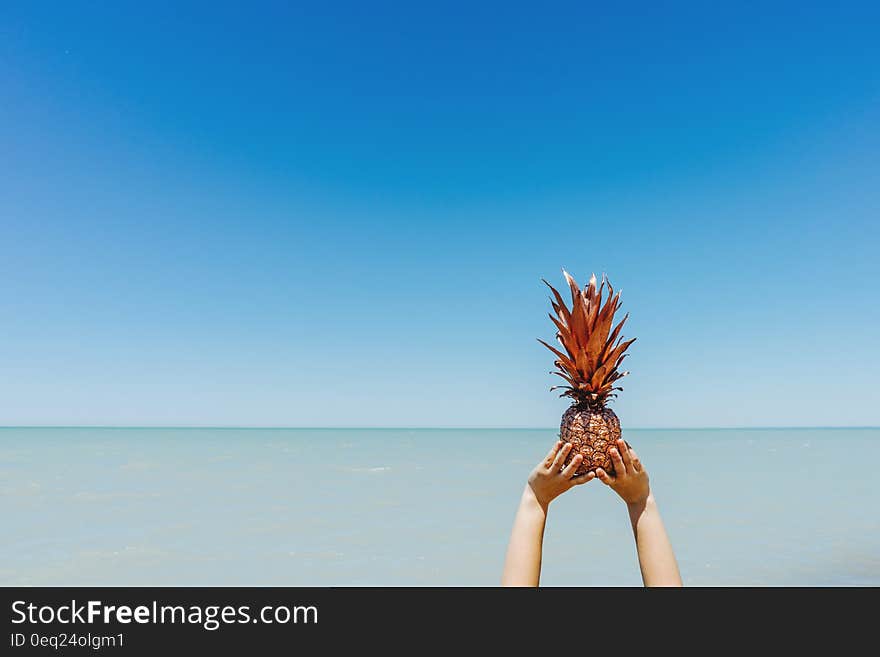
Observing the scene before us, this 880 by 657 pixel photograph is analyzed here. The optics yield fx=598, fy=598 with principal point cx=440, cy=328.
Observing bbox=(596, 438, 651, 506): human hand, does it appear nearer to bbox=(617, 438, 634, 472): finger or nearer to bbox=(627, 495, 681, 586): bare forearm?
bbox=(617, 438, 634, 472): finger

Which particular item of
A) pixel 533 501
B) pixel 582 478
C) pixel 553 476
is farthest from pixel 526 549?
pixel 582 478

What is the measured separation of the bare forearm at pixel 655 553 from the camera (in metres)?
3.08

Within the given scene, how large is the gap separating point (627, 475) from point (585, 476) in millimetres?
223

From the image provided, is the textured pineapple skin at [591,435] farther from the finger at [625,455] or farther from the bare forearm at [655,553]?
the bare forearm at [655,553]

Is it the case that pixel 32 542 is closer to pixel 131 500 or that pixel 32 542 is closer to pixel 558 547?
pixel 131 500

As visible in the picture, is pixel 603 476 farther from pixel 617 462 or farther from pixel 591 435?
pixel 591 435

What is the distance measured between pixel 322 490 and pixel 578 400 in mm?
29720

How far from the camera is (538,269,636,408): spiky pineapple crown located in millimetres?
3746

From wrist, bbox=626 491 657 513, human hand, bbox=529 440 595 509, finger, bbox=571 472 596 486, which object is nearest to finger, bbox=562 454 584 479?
human hand, bbox=529 440 595 509

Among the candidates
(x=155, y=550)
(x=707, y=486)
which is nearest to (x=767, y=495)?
(x=707, y=486)

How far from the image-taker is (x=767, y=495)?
28125mm

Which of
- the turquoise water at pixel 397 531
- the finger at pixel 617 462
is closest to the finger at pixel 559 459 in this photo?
the finger at pixel 617 462

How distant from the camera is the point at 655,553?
10.2 feet

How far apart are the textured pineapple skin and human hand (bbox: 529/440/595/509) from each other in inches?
2.4
